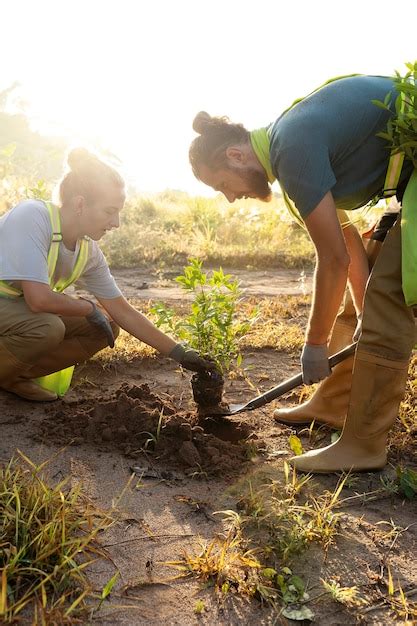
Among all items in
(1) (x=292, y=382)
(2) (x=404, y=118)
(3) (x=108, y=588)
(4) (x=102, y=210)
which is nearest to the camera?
(3) (x=108, y=588)

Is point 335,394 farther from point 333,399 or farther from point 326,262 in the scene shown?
point 326,262

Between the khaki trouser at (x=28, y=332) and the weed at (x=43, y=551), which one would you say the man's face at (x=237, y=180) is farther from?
the weed at (x=43, y=551)

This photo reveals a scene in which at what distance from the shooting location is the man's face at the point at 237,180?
9.25 ft

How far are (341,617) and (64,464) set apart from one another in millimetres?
1435

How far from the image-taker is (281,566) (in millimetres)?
2201

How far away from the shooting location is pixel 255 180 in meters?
2.85

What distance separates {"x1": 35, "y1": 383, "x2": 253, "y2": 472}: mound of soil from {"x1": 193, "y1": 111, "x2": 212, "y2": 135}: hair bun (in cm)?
138

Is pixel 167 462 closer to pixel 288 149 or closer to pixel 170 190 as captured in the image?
pixel 288 149

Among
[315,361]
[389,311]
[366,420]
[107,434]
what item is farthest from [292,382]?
[107,434]

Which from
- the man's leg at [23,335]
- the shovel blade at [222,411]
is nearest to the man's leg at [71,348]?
the man's leg at [23,335]

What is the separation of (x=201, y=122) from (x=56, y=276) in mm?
1249

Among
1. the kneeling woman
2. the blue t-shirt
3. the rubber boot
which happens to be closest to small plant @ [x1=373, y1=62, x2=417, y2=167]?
the blue t-shirt

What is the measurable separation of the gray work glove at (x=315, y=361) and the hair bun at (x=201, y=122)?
1.09 meters

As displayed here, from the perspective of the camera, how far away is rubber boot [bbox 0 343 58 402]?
135 inches
